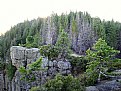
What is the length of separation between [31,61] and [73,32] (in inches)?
772

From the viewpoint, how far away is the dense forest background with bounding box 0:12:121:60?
58.2 metres

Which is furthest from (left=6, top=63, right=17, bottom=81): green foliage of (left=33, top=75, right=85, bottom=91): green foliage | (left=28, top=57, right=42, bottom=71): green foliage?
(left=33, top=75, right=85, bottom=91): green foliage

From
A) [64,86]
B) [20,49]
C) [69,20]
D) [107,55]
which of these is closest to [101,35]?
[69,20]

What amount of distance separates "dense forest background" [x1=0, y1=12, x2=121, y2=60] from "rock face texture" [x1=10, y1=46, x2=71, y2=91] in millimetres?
5572

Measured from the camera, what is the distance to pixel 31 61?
45250mm

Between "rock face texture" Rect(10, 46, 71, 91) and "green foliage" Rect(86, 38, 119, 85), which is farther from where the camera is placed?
"rock face texture" Rect(10, 46, 71, 91)

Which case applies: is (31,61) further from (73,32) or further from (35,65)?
(73,32)

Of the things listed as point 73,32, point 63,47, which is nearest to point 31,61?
point 63,47

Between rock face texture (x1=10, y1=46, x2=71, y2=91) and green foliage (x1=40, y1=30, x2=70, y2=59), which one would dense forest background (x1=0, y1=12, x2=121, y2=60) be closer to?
rock face texture (x1=10, y1=46, x2=71, y2=91)

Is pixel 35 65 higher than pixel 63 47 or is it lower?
lower

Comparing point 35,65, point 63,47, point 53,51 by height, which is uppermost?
point 63,47

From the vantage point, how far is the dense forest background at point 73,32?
191 feet

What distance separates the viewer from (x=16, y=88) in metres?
47.7

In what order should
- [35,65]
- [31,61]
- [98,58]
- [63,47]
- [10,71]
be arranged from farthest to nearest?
[10,71] → [31,61] → [63,47] → [35,65] → [98,58]
